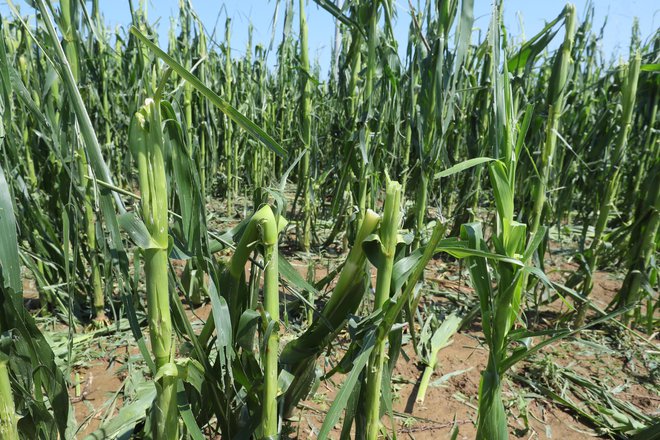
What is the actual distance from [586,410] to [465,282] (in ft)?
4.51

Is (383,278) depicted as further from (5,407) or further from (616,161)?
(616,161)

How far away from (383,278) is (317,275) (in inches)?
91.3

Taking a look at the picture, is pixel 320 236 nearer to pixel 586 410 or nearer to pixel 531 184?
pixel 531 184

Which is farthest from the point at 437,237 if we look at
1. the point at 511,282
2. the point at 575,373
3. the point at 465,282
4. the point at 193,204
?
the point at 465,282

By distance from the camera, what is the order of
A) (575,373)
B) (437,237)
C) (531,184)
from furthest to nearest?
(531,184)
(575,373)
(437,237)

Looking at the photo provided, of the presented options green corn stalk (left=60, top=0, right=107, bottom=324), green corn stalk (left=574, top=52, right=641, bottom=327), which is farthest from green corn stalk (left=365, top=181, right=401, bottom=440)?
green corn stalk (left=574, top=52, right=641, bottom=327)

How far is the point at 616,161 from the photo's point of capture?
95.5 inches

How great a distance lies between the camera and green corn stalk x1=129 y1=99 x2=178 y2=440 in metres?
0.77

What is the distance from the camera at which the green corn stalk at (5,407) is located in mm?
833

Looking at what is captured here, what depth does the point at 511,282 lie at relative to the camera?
1.10 m

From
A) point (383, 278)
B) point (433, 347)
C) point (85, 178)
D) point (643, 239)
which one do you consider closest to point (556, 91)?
point (643, 239)

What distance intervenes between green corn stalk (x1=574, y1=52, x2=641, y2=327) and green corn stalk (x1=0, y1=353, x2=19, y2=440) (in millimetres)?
2293

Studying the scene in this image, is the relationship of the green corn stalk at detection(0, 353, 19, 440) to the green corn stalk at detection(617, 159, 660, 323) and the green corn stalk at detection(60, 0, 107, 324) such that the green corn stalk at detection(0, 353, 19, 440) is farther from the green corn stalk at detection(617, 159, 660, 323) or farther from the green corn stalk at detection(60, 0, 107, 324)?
the green corn stalk at detection(617, 159, 660, 323)

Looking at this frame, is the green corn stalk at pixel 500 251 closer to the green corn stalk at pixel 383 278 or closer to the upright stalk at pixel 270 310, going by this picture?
the green corn stalk at pixel 383 278
